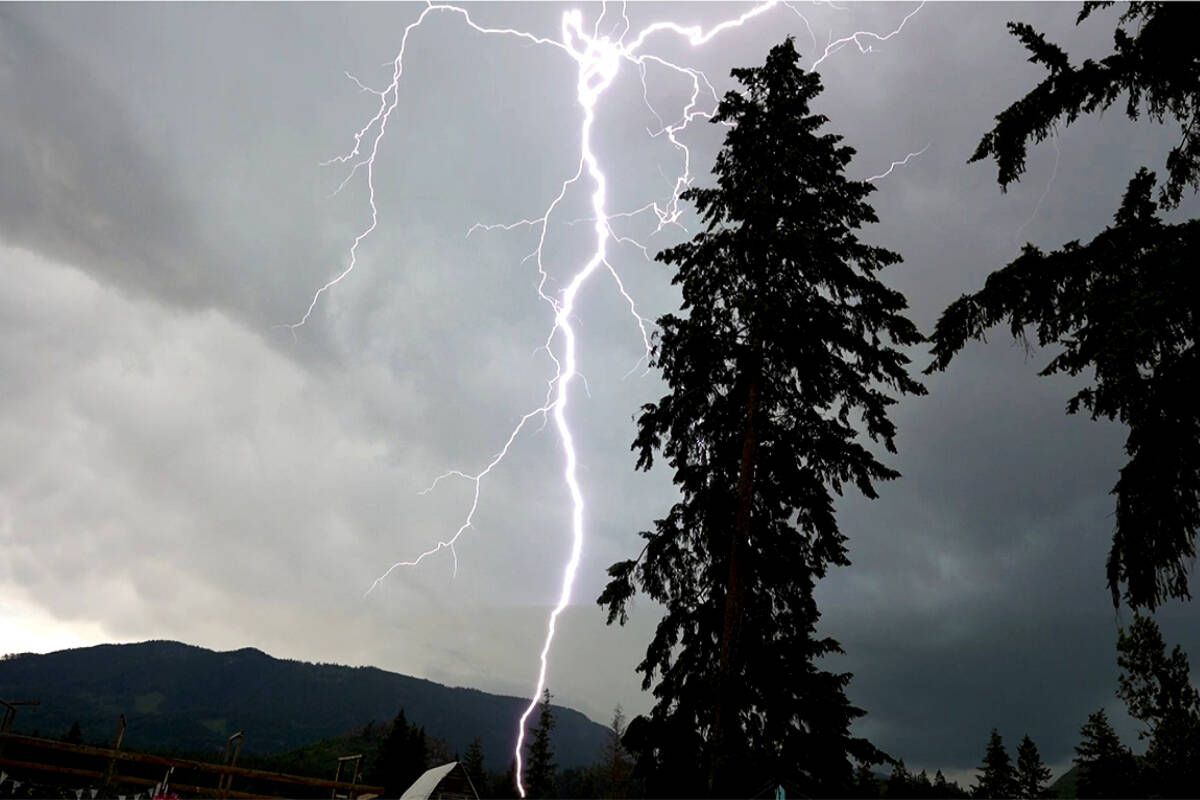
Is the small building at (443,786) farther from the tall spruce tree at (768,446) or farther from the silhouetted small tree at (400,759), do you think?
the silhouetted small tree at (400,759)

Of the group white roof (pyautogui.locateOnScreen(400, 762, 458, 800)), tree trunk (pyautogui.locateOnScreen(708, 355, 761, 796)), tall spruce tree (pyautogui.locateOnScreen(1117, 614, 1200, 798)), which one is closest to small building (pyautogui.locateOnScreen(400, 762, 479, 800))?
white roof (pyautogui.locateOnScreen(400, 762, 458, 800))

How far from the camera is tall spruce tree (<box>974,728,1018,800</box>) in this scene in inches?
1982

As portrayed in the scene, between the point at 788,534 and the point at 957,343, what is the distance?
22.3ft

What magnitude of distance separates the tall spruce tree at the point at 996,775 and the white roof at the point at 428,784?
5397cm

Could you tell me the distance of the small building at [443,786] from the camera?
11.2 meters

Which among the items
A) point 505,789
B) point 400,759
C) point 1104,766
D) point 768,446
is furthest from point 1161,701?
point 505,789

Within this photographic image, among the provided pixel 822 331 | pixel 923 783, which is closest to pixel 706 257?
pixel 822 331

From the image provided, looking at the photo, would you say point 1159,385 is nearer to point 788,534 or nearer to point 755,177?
point 788,534

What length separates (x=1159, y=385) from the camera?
17.8ft

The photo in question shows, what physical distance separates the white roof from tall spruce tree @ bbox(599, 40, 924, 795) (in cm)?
321

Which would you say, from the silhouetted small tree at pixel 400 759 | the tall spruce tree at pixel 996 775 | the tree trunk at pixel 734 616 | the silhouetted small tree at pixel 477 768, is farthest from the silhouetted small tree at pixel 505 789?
the tree trunk at pixel 734 616

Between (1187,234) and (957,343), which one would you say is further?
(957,343)

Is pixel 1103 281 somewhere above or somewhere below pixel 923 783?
above

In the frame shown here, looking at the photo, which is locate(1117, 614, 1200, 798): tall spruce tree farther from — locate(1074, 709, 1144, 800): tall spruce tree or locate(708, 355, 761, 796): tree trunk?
locate(708, 355, 761, 796): tree trunk
